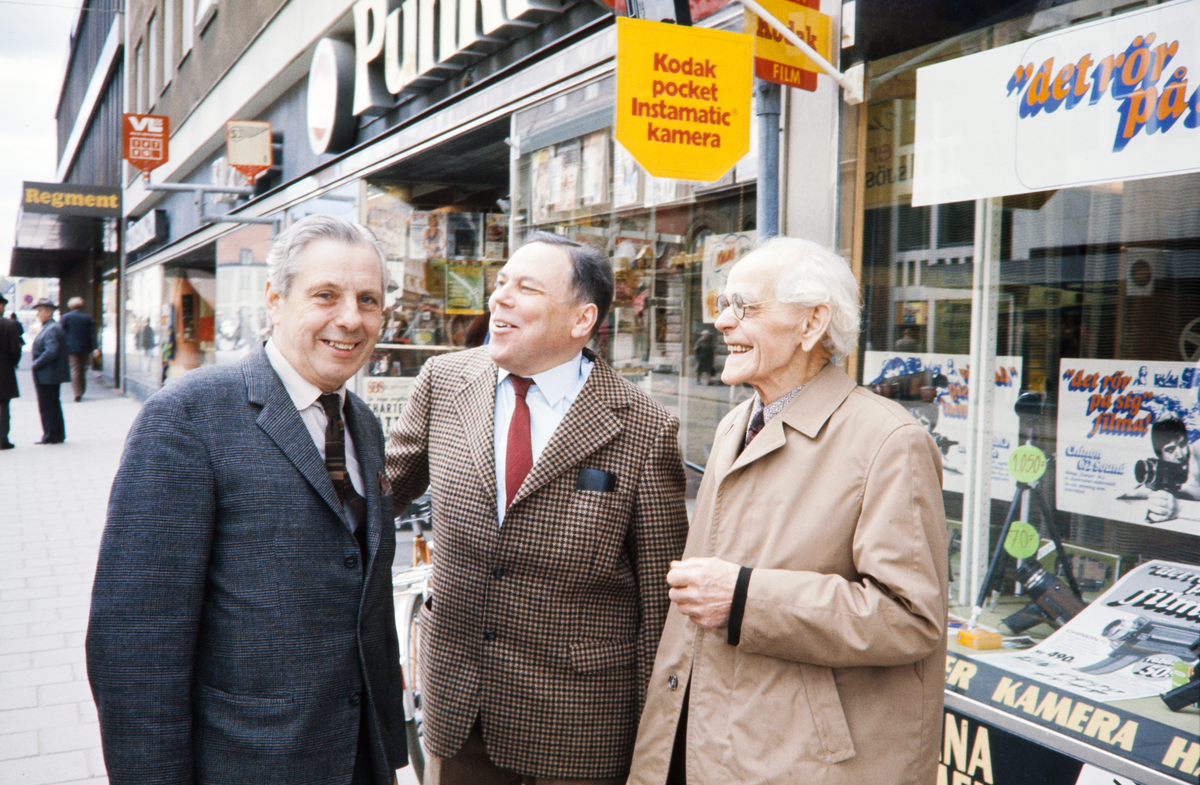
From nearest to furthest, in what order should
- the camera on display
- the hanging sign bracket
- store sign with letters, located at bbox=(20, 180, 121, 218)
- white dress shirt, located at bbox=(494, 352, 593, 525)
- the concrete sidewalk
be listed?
white dress shirt, located at bbox=(494, 352, 593, 525), the camera on display, the hanging sign bracket, the concrete sidewalk, store sign with letters, located at bbox=(20, 180, 121, 218)

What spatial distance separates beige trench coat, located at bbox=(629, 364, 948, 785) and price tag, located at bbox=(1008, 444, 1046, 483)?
1312 millimetres

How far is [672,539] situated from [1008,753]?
1305 mm

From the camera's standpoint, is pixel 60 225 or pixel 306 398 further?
pixel 60 225

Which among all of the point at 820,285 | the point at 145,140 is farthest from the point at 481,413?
the point at 145,140

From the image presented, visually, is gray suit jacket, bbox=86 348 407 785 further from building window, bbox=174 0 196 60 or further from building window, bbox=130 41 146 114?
building window, bbox=130 41 146 114

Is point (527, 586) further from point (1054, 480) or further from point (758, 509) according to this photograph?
point (1054, 480)

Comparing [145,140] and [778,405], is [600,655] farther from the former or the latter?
[145,140]

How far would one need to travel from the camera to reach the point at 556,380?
2.28 metres

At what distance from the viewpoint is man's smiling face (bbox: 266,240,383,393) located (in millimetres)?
1753

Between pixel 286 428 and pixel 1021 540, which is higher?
pixel 286 428

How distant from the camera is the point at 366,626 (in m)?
1.76

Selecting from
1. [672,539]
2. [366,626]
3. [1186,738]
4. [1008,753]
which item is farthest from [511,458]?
[1186,738]

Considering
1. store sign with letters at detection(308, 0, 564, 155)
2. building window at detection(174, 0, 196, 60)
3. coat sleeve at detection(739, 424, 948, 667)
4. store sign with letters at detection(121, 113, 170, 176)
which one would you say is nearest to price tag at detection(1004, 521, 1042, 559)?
coat sleeve at detection(739, 424, 948, 667)

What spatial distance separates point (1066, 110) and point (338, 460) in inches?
90.6
